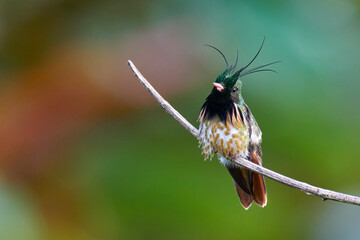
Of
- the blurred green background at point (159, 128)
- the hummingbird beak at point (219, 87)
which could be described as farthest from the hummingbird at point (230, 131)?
the blurred green background at point (159, 128)

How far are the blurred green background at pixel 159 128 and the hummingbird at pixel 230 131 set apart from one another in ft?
3.20

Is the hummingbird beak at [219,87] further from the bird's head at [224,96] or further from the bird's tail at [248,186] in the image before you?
the bird's tail at [248,186]

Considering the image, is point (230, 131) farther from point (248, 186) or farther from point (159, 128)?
point (159, 128)

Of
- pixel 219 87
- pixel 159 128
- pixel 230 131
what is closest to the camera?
pixel 219 87

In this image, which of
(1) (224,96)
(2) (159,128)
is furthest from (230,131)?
(2) (159,128)

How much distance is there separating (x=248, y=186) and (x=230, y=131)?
16 centimetres

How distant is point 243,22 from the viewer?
2658mm

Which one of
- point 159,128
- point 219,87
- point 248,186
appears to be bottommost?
point 248,186

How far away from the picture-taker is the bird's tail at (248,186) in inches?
56.7

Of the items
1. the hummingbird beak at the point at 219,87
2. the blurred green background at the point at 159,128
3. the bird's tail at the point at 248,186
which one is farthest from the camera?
the blurred green background at the point at 159,128

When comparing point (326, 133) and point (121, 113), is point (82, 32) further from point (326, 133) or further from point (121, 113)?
point (326, 133)

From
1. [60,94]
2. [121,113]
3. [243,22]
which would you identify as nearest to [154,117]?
[121,113]

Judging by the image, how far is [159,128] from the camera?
8.48 ft

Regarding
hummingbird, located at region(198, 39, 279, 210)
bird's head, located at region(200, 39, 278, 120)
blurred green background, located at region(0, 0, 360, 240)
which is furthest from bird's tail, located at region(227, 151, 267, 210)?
blurred green background, located at region(0, 0, 360, 240)
